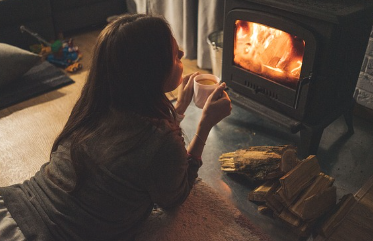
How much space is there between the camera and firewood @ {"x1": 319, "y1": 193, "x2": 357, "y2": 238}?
1269mm

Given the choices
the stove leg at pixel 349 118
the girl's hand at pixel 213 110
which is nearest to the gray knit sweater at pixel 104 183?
the girl's hand at pixel 213 110

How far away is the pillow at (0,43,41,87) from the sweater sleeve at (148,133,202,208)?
1654mm

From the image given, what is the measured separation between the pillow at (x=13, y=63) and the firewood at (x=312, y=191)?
6.08 feet

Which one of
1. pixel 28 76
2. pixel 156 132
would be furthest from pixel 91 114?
pixel 28 76

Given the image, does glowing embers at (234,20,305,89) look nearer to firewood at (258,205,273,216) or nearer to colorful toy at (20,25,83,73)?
firewood at (258,205,273,216)

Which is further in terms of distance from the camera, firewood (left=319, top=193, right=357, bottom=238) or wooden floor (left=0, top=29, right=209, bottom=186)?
wooden floor (left=0, top=29, right=209, bottom=186)

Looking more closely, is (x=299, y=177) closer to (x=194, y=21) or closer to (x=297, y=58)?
(x=297, y=58)

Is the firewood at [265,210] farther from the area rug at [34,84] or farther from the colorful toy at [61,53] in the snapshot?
the colorful toy at [61,53]

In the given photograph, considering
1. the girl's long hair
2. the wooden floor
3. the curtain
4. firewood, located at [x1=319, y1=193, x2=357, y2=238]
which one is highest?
the girl's long hair

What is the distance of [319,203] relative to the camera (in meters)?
1.32

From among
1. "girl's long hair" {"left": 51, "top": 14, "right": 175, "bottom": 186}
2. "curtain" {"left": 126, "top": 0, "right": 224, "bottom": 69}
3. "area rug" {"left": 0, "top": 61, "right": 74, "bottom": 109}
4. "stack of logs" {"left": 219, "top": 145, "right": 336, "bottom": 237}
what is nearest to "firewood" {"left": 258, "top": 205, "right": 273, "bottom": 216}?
"stack of logs" {"left": 219, "top": 145, "right": 336, "bottom": 237}

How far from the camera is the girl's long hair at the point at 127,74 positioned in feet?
2.81

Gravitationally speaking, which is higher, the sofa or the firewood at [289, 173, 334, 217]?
the sofa

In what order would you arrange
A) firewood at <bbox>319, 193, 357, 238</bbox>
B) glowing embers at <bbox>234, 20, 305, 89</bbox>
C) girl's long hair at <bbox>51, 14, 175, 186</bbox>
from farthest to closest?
glowing embers at <bbox>234, 20, 305, 89</bbox>, firewood at <bbox>319, 193, 357, 238</bbox>, girl's long hair at <bbox>51, 14, 175, 186</bbox>
